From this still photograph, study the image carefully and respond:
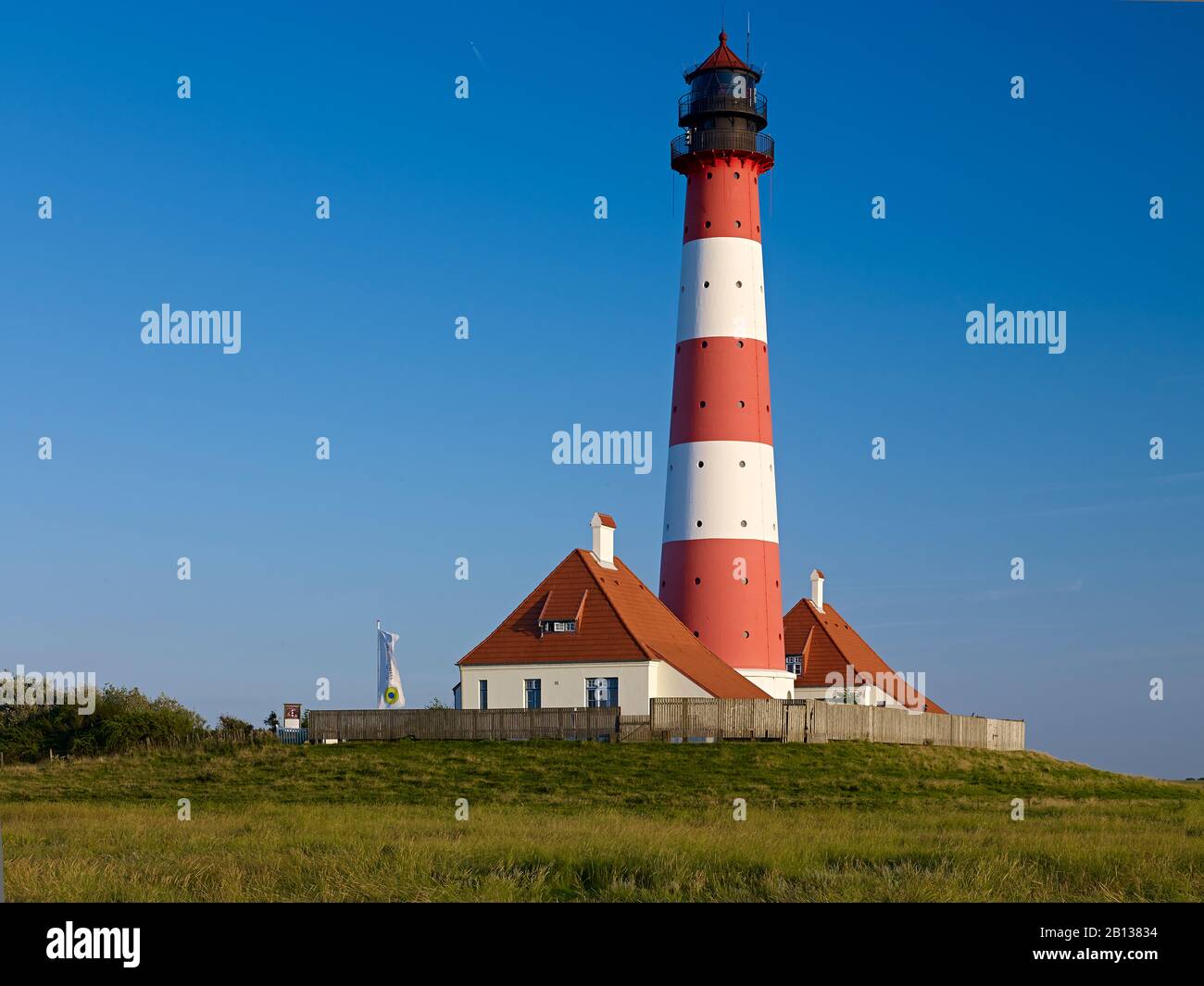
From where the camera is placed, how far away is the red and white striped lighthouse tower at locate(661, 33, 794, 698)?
50.5m

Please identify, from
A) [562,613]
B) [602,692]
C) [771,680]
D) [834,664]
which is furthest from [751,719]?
[834,664]

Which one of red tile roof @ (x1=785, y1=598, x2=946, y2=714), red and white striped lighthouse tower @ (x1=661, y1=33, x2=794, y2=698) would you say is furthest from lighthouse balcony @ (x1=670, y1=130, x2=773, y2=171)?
red tile roof @ (x1=785, y1=598, x2=946, y2=714)

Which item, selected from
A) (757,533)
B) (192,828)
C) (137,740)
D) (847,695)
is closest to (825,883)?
(192,828)

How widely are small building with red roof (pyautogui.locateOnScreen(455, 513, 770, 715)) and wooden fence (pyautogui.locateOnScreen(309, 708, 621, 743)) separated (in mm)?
1948

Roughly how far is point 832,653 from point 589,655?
18.8m

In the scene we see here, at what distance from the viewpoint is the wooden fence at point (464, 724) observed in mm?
45375

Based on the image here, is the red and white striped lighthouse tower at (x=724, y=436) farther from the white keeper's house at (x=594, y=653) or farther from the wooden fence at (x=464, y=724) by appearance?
the wooden fence at (x=464, y=724)

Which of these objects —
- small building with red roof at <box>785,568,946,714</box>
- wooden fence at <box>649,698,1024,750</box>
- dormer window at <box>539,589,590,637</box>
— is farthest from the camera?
small building with red roof at <box>785,568,946,714</box>

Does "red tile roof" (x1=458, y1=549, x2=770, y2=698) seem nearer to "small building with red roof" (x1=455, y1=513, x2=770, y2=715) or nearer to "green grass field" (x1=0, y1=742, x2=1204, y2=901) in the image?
"small building with red roof" (x1=455, y1=513, x2=770, y2=715)

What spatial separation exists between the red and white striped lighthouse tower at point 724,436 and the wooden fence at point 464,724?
24.8 feet

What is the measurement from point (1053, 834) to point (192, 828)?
44.4 feet
